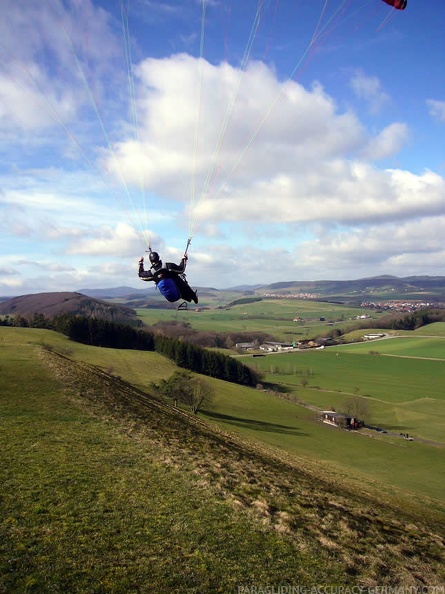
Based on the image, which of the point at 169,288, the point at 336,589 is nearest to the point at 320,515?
the point at 336,589

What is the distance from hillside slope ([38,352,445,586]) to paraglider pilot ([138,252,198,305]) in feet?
24.6

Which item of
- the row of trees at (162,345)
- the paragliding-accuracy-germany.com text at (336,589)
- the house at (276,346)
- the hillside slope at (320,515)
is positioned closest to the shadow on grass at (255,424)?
the hillside slope at (320,515)

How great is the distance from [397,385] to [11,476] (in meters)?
89.1

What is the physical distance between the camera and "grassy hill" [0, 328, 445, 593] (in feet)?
27.0

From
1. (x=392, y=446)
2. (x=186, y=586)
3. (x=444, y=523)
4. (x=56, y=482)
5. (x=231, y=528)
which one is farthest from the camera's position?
(x=392, y=446)

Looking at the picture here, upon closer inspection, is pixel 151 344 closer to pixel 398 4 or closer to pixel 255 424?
pixel 255 424

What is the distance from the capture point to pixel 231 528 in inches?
414

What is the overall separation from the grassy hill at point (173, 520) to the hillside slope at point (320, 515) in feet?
0.18

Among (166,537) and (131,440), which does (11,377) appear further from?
(166,537)

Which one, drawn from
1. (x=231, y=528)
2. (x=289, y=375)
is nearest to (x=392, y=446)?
(x=231, y=528)

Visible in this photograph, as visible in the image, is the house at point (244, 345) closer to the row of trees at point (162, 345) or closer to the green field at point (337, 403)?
the green field at point (337, 403)

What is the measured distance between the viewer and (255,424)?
148ft

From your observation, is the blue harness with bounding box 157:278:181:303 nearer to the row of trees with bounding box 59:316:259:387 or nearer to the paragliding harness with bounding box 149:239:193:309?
the paragliding harness with bounding box 149:239:193:309

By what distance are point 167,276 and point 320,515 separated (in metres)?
12.0
